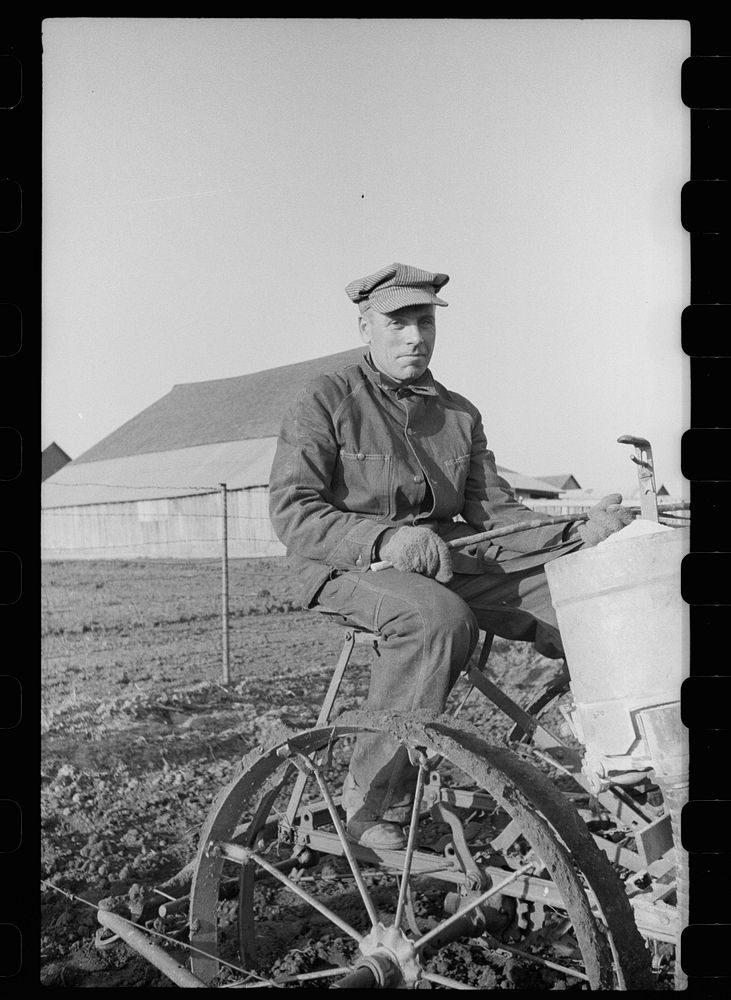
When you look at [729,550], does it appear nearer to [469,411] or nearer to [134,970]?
[469,411]

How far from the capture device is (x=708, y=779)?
204 centimetres

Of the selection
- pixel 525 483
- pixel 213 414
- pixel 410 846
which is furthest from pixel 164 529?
pixel 410 846

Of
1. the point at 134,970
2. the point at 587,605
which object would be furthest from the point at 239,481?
the point at 587,605

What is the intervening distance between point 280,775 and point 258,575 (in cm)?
731

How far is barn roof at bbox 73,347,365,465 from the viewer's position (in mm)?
4777

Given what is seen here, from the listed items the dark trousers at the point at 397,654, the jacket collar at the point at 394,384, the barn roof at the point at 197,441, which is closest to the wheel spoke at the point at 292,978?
the dark trousers at the point at 397,654

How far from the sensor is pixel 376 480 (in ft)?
9.12

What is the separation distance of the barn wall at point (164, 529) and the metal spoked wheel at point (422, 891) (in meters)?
6.83

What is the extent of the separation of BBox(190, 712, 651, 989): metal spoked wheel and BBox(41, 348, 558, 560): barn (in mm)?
998

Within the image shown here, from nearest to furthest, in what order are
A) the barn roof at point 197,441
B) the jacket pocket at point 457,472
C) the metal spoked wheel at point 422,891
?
the metal spoked wheel at point 422,891 < the jacket pocket at point 457,472 < the barn roof at point 197,441

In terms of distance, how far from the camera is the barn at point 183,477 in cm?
524

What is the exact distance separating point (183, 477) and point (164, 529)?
3032 millimetres
